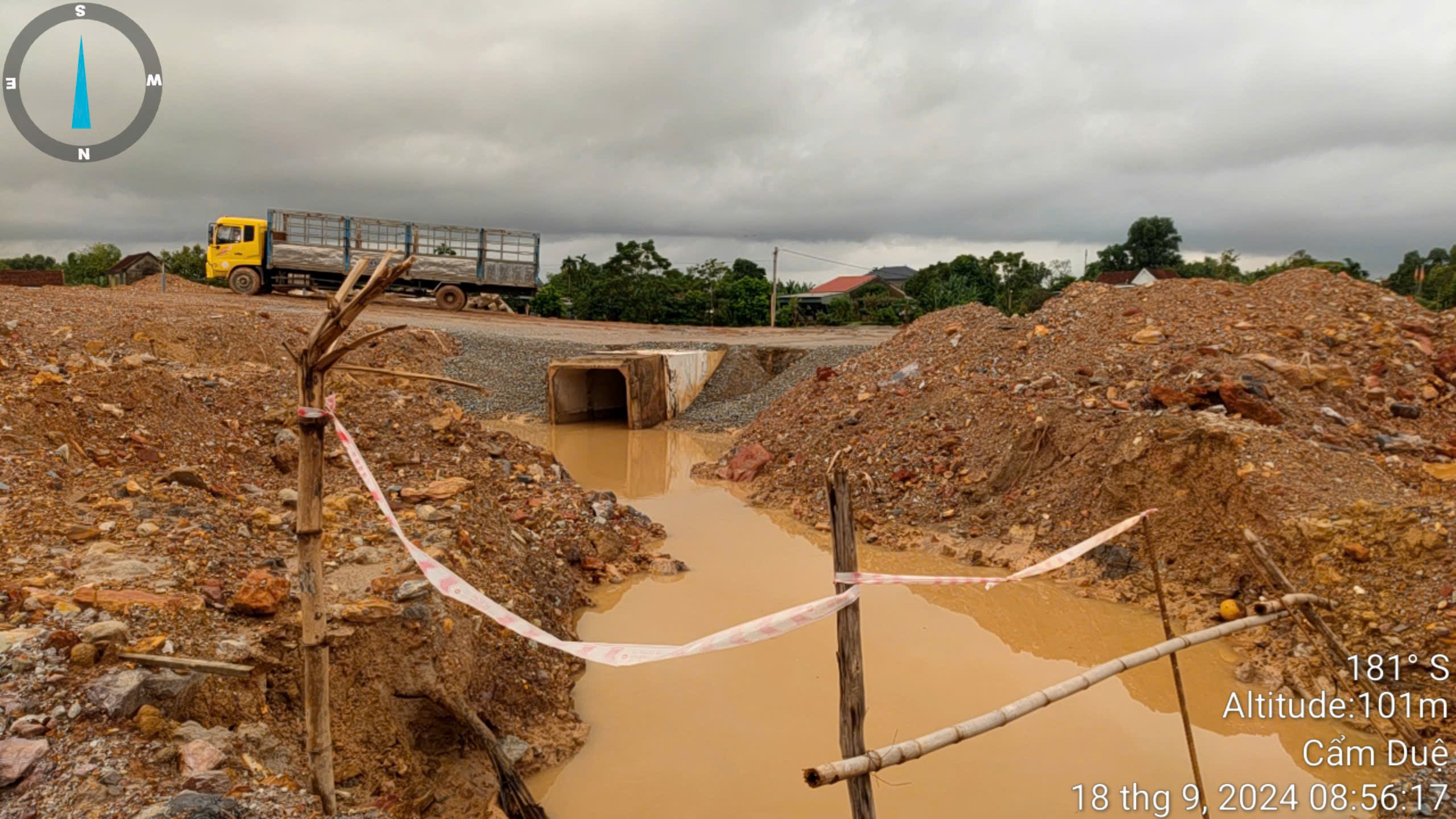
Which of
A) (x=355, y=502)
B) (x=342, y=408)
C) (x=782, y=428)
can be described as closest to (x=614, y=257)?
(x=782, y=428)

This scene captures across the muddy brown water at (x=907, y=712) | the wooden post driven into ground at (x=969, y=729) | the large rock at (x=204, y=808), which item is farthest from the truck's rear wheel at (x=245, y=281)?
Answer: the wooden post driven into ground at (x=969, y=729)

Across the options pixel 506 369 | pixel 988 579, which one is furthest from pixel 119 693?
pixel 506 369

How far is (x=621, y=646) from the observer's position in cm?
270

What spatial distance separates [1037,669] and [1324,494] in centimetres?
246

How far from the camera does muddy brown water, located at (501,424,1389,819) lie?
389 cm

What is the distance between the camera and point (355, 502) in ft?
17.2

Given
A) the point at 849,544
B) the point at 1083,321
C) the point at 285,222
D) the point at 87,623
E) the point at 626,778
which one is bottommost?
the point at 626,778

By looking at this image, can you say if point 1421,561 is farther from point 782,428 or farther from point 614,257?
point 614,257

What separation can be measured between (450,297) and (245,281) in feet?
14.4

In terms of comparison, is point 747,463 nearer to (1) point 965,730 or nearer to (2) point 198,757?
(2) point 198,757

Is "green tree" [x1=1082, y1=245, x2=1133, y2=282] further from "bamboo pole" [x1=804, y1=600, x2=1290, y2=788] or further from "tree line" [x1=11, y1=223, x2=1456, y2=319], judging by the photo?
"bamboo pole" [x1=804, y1=600, x2=1290, y2=788]

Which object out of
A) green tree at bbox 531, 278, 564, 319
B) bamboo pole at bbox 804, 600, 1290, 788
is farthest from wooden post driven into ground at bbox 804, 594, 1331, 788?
green tree at bbox 531, 278, 564, 319

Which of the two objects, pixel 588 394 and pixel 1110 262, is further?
pixel 1110 262

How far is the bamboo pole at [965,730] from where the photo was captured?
7.05 ft
